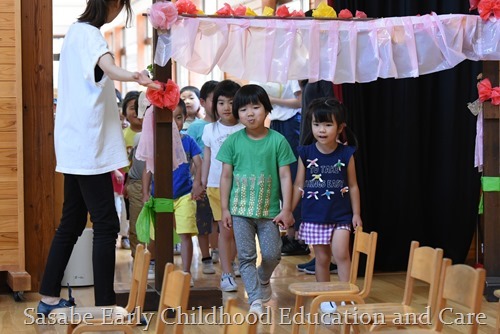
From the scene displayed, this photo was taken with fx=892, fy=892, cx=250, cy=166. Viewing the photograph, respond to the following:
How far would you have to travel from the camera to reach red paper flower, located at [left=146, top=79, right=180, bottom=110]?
4.66 metres

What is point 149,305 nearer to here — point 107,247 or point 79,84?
point 107,247

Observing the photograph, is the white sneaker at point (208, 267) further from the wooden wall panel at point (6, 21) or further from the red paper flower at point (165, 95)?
the wooden wall panel at point (6, 21)

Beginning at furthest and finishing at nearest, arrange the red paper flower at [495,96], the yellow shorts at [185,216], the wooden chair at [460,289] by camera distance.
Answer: the yellow shorts at [185,216] → the red paper flower at [495,96] → the wooden chair at [460,289]

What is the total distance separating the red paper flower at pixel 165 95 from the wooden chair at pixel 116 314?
4.87 ft

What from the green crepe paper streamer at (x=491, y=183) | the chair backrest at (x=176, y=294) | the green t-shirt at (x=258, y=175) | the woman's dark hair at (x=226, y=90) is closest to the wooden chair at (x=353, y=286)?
the green t-shirt at (x=258, y=175)

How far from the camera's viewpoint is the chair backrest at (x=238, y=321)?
82.1 inches

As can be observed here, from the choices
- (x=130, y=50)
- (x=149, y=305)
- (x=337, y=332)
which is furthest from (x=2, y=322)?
(x=130, y=50)

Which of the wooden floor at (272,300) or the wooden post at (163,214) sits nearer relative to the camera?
the wooden floor at (272,300)

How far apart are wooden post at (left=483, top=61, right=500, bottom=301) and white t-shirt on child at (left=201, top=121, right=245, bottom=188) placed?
1.48 meters

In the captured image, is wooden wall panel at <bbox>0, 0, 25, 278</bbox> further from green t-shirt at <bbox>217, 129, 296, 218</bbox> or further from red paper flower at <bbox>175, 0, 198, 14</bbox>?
green t-shirt at <bbox>217, 129, 296, 218</bbox>

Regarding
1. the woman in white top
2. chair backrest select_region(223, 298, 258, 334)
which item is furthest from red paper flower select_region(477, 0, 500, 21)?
chair backrest select_region(223, 298, 258, 334)

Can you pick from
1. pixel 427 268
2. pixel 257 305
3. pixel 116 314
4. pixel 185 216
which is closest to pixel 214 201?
pixel 185 216

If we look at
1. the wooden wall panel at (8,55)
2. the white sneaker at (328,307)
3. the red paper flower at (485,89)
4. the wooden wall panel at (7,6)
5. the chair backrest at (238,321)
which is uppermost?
the wooden wall panel at (7,6)

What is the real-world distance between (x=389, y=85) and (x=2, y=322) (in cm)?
290
